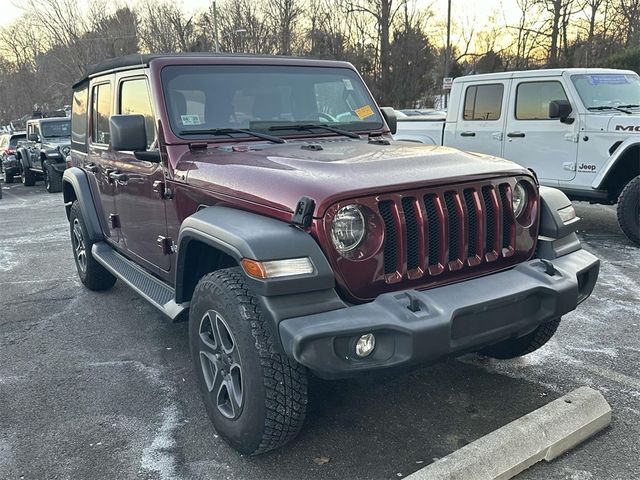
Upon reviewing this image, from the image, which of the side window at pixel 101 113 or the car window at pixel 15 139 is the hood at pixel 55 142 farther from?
the side window at pixel 101 113

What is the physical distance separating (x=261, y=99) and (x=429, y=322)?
6.87 feet

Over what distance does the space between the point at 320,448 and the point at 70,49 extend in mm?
35613

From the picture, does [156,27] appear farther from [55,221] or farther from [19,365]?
[19,365]

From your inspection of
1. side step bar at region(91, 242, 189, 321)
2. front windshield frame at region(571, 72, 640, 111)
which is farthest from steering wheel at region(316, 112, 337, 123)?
front windshield frame at region(571, 72, 640, 111)

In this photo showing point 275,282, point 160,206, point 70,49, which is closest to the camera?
point 275,282

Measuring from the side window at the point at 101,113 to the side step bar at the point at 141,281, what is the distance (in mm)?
902

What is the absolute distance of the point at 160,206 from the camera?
3684 millimetres

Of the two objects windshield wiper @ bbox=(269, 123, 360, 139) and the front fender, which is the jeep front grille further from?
the front fender

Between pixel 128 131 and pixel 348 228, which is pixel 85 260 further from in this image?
pixel 348 228

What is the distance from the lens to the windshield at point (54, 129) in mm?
15266

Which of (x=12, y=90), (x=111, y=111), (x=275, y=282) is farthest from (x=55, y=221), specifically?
(x=12, y=90)

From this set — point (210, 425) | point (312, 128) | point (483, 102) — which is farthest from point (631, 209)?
point (210, 425)

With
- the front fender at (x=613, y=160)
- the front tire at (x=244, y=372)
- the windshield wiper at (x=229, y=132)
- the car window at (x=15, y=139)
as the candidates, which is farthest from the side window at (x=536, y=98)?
the car window at (x=15, y=139)

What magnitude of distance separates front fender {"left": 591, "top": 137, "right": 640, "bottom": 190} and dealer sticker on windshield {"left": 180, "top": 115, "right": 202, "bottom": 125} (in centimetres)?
514
